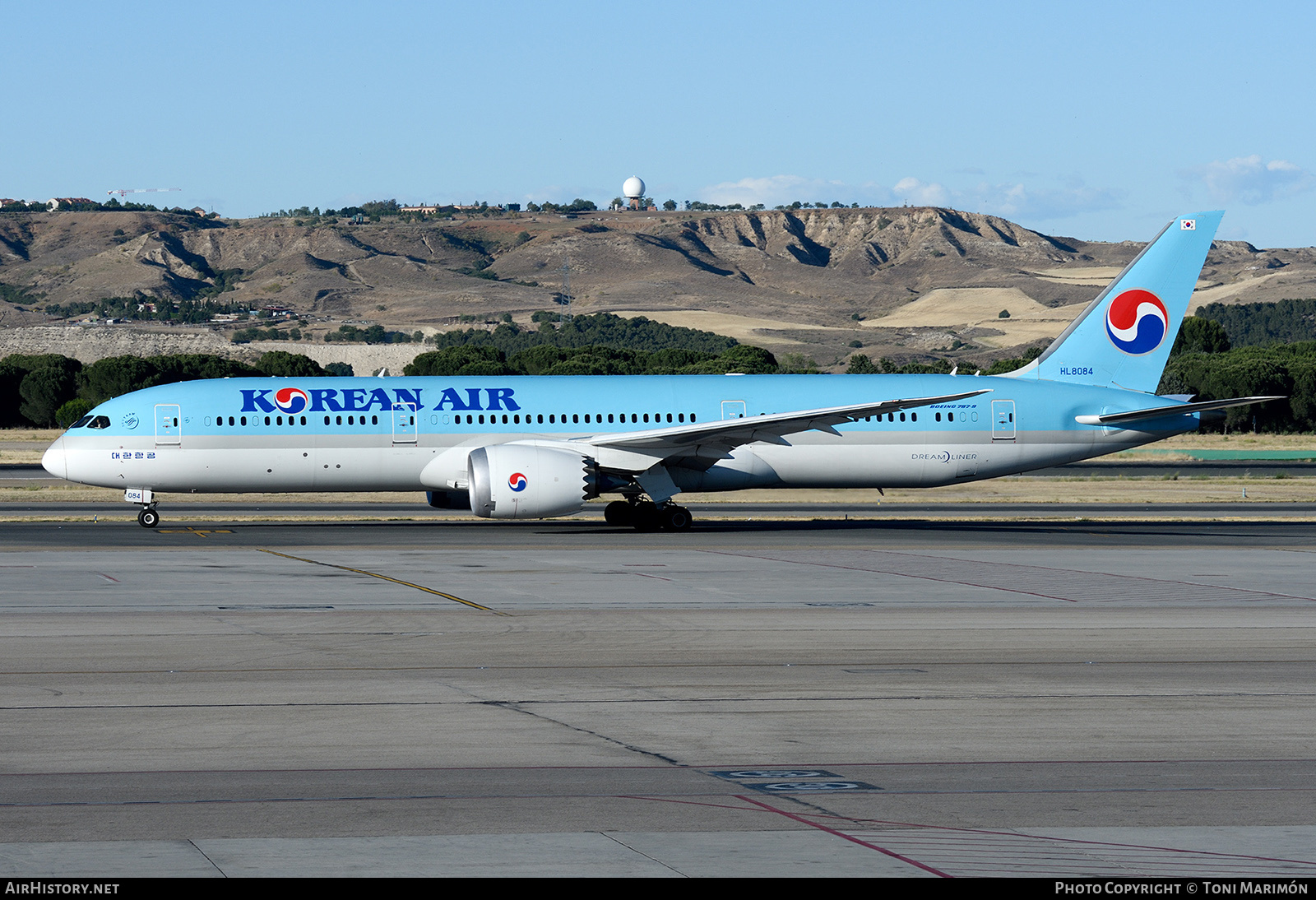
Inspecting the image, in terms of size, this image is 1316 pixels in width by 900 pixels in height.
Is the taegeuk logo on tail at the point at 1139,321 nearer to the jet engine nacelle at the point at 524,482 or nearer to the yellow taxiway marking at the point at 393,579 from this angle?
the jet engine nacelle at the point at 524,482

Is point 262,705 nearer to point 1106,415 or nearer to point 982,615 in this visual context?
point 982,615

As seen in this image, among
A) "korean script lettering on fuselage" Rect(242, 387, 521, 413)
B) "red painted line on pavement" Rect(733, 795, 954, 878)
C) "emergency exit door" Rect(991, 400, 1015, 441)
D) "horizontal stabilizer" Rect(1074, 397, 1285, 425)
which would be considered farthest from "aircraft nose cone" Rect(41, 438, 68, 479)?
"red painted line on pavement" Rect(733, 795, 954, 878)

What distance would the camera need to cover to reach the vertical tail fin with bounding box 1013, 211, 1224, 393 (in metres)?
42.4

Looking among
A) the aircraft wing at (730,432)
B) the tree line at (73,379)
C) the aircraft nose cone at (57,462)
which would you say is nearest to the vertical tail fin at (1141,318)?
the aircraft wing at (730,432)

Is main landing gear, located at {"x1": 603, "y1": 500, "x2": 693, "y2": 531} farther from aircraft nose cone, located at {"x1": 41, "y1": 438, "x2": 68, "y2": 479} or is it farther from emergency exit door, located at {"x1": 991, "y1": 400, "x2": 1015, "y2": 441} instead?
aircraft nose cone, located at {"x1": 41, "y1": 438, "x2": 68, "y2": 479}

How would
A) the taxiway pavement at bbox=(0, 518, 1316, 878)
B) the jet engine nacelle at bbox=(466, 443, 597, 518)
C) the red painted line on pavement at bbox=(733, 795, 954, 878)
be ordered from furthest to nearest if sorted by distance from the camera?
the jet engine nacelle at bbox=(466, 443, 597, 518), the taxiway pavement at bbox=(0, 518, 1316, 878), the red painted line on pavement at bbox=(733, 795, 954, 878)

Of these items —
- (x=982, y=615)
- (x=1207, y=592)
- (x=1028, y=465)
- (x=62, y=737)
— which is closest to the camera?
(x=62, y=737)

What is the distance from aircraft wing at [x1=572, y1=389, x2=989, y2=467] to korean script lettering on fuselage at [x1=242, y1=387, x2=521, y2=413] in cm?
365

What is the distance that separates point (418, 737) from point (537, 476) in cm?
2199

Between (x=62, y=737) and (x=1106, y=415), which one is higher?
(x=1106, y=415)

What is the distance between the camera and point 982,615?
2272cm

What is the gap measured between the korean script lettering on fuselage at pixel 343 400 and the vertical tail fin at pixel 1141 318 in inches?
691

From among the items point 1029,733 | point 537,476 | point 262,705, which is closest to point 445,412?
point 537,476
